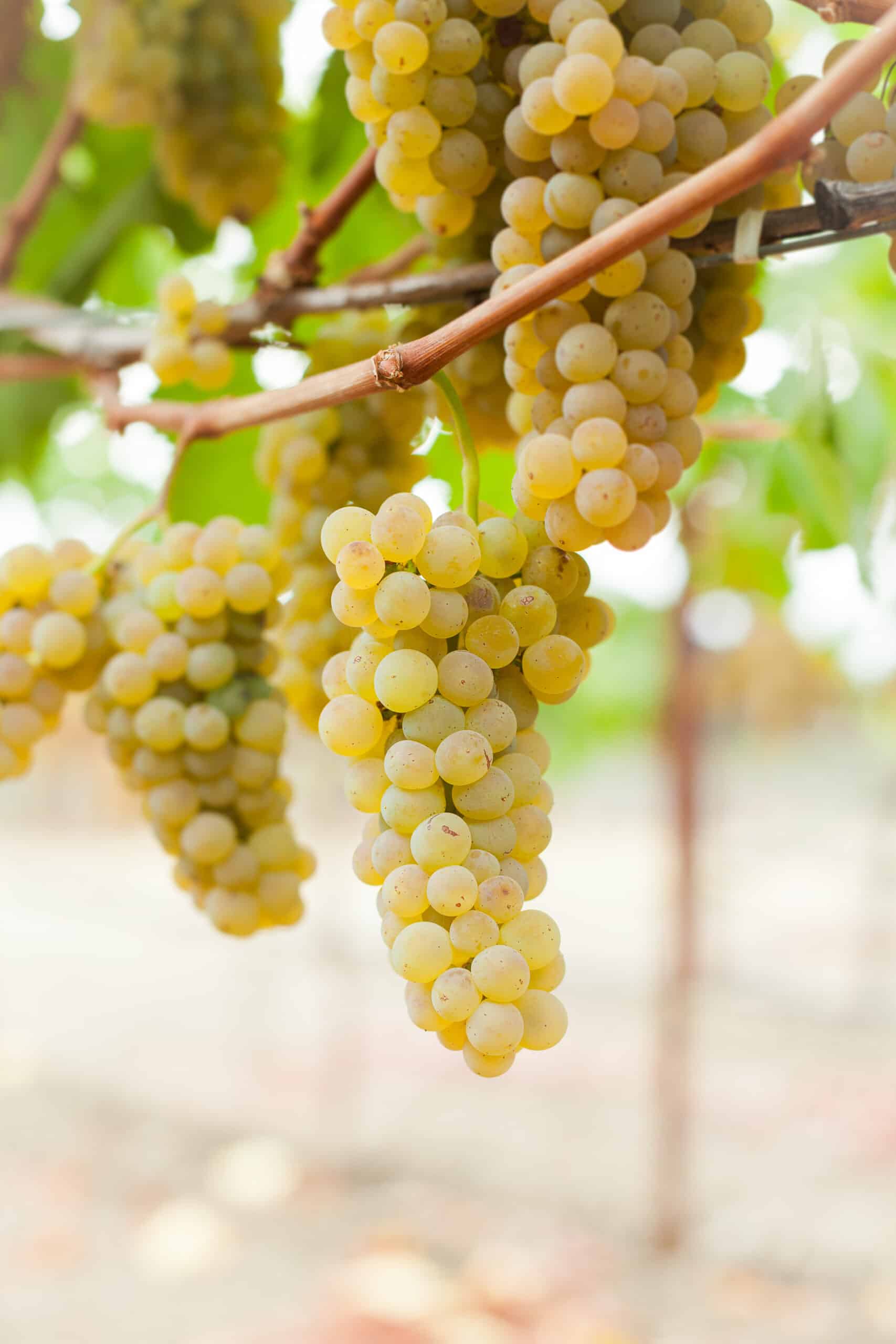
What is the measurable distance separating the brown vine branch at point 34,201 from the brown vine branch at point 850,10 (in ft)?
1.63

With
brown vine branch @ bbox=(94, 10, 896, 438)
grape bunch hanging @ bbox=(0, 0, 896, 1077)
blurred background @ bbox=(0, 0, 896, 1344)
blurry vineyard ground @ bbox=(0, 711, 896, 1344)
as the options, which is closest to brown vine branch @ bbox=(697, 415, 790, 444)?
blurred background @ bbox=(0, 0, 896, 1344)

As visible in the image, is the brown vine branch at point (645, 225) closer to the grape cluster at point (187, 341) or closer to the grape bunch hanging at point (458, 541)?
the grape bunch hanging at point (458, 541)

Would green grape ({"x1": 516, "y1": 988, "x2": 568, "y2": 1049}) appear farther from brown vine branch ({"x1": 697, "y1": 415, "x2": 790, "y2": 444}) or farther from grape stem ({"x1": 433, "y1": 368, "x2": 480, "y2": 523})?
brown vine branch ({"x1": 697, "y1": 415, "x2": 790, "y2": 444})

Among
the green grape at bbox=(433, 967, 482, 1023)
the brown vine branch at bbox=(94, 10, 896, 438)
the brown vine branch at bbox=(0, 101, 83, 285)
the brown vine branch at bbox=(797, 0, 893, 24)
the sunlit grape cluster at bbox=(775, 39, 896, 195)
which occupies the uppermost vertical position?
the brown vine branch at bbox=(0, 101, 83, 285)

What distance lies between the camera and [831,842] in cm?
483

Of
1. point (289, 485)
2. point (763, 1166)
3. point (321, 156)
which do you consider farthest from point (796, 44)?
point (763, 1166)

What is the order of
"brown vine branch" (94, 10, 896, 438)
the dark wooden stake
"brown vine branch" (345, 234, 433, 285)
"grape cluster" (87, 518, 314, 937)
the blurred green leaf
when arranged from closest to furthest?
"brown vine branch" (94, 10, 896, 438)
"grape cluster" (87, 518, 314, 937)
"brown vine branch" (345, 234, 433, 285)
the blurred green leaf
the dark wooden stake

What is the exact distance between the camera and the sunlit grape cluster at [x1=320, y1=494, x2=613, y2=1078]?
0.22 m

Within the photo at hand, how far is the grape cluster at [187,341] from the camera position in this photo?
40cm

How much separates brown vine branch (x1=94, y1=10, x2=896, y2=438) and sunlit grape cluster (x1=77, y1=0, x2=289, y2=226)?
14.7 inches

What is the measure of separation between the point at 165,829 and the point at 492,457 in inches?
14.8

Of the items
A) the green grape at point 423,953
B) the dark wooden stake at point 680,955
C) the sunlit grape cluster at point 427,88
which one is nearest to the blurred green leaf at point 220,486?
the sunlit grape cluster at point 427,88

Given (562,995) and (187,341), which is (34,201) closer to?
(187,341)

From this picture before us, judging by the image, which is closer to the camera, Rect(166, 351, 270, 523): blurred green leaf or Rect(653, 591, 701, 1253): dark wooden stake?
Rect(166, 351, 270, 523): blurred green leaf
